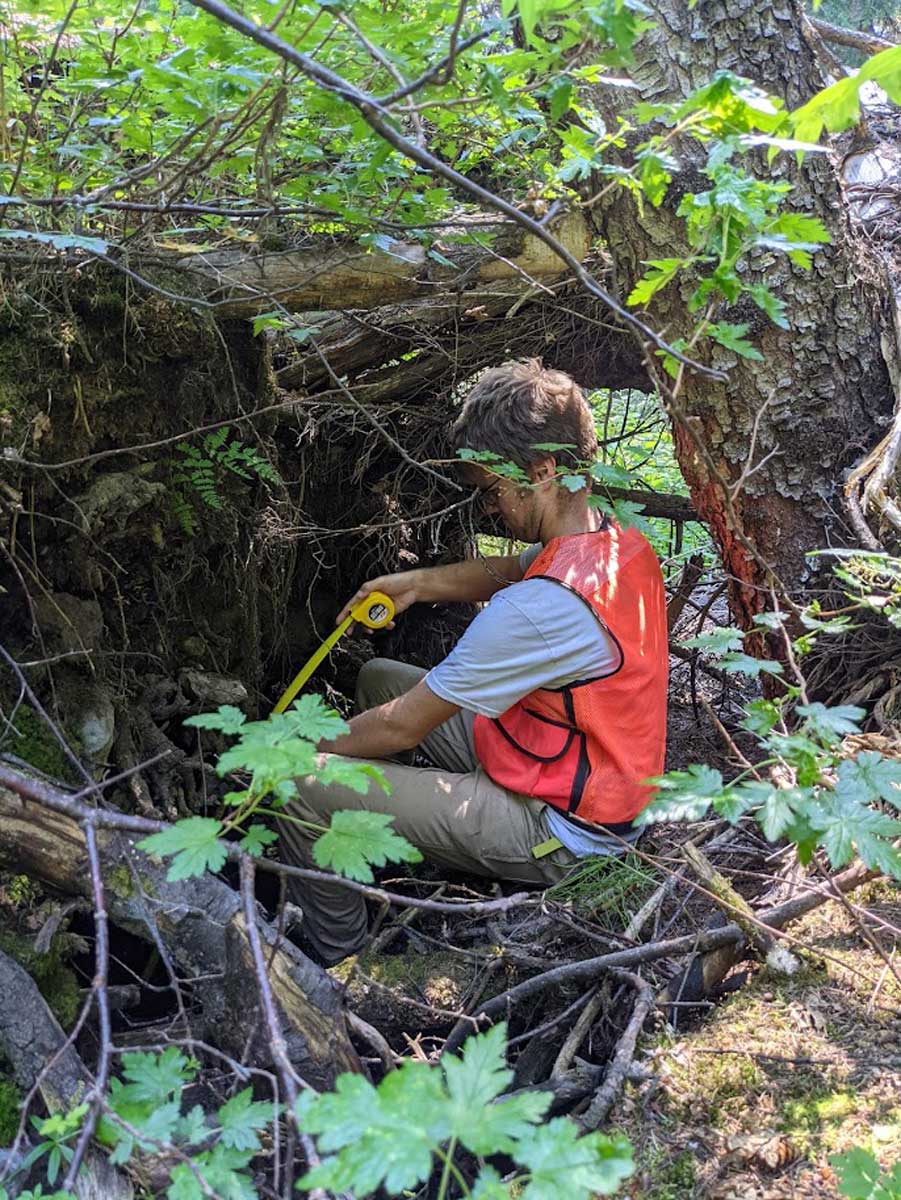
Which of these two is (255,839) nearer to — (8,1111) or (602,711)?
(8,1111)

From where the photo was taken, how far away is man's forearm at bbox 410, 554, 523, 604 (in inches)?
137

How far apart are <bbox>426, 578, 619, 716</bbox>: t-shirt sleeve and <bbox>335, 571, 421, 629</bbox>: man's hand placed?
2.25ft

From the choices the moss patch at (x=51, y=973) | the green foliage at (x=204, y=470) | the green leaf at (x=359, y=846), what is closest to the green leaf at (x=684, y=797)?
the green leaf at (x=359, y=846)

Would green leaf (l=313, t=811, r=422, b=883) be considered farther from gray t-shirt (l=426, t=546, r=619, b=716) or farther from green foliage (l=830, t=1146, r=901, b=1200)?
gray t-shirt (l=426, t=546, r=619, b=716)

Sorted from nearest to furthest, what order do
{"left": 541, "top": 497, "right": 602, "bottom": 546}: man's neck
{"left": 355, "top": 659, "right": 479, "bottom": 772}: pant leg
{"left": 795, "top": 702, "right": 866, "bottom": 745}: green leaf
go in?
{"left": 795, "top": 702, "right": 866, "bottom": 745}: green leaf → {"left": 541, "top": 497, "right": 602, "bottom": 546}: man's neck → {"left": 355, "top": 659, "right": 479, "bottom": 772}: pant leg

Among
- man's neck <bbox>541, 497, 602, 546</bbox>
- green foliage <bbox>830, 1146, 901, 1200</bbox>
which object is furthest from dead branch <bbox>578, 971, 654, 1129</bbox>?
man's neck <bbox>541, 497, 602, 546</bbox>

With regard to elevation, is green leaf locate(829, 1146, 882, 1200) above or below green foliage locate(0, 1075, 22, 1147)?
above

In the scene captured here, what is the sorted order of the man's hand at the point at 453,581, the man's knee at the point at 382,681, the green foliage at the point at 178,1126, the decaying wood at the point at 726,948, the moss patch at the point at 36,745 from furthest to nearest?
1. the man's knee at the point at 382,681
2. the man's hand at the point at 453,581
3. the moss patch at the point at 36,745
4. the decaying wood at the point at 726,948
5. the green foliage at the point at 178,1126

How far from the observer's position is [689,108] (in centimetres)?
157

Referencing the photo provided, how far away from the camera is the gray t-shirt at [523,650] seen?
2688mm

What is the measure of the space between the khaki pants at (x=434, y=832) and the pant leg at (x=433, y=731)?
1.53 ft

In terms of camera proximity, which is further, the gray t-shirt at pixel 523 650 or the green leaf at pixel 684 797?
the gray t-shirt at pixel 523 650

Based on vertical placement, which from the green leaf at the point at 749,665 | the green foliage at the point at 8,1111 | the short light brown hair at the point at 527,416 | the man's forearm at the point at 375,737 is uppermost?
the short light brown hair at the point at 527,416

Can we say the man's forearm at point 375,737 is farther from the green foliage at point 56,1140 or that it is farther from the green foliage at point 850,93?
the green foliage at point 850,93
